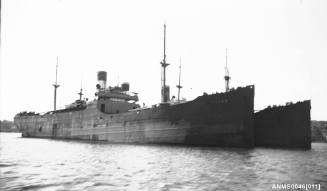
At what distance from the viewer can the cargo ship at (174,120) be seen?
86.9 feet

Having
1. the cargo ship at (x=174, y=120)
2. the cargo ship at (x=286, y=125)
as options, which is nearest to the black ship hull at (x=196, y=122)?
the cargo ship at (x=174, y=120)

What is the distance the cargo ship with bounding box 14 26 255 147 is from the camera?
26.5m

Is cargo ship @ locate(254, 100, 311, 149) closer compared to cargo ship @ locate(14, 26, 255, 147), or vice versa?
cargo ship @ locate(14, 26, 255, 147)

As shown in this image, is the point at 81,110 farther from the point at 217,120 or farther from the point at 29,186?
the point at 29,186

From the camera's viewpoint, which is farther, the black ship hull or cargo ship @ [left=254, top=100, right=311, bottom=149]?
cargo ship @ [left=254, top=100, right=311, bottom=149]

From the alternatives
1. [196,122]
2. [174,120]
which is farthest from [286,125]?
[174,120]

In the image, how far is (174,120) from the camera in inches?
1115

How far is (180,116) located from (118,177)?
1676cm

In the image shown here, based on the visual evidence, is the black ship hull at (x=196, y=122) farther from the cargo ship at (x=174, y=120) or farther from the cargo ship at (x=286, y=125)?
the cargo ship at (x=286, y=125)

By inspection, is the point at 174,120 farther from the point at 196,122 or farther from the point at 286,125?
the point at 286,125

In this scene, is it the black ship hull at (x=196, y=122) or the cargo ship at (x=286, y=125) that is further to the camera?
the cargo ship at (x=286, y=125)

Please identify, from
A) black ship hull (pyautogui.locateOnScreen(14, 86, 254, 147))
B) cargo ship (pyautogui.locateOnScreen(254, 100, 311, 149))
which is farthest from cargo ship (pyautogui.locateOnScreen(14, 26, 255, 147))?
cargo ship (pyautogui.locateOnScreen(254, 100, 311, 149))

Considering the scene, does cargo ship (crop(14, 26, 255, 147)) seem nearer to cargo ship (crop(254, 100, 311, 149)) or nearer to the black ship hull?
the black ship hull

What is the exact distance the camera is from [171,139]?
28.6 meters
